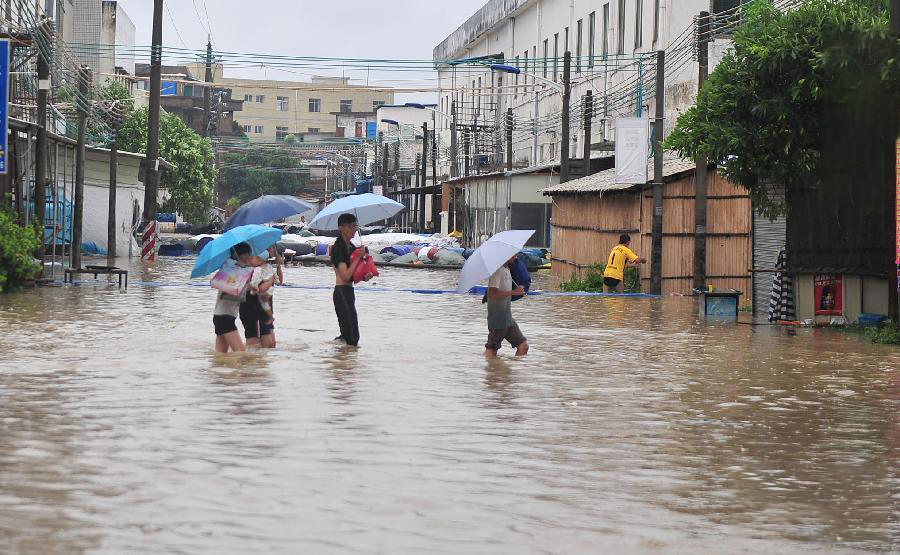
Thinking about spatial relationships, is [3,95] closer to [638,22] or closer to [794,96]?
[794,96]

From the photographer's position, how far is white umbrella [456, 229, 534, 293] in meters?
15.8

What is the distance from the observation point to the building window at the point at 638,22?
5081 cm

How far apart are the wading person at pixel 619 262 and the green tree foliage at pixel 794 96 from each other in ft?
27.1

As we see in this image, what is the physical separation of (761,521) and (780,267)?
17.1m

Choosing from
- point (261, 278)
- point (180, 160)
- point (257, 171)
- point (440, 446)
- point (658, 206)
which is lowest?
point (440, 446)

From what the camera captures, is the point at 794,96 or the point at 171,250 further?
the point at 171,250

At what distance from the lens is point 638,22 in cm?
5131

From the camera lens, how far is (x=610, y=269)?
1255 inches

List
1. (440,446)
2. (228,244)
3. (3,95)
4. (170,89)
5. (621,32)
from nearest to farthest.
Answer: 1. (440,446)
2. (228,244)
3. (3,95)
4. (621,32)
5. (170,89)

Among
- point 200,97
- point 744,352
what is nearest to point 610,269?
point 744,352

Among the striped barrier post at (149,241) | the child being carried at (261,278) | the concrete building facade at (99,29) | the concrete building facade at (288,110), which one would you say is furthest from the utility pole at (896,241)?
the concrete building facade at (288,110)

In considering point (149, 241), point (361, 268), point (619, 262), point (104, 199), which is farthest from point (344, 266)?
point (104, 199)

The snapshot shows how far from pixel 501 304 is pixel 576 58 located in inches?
1755

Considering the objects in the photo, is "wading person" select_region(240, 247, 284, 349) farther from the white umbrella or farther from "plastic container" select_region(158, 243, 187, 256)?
"plastic container" select_region(158, 243, 187, 256)
